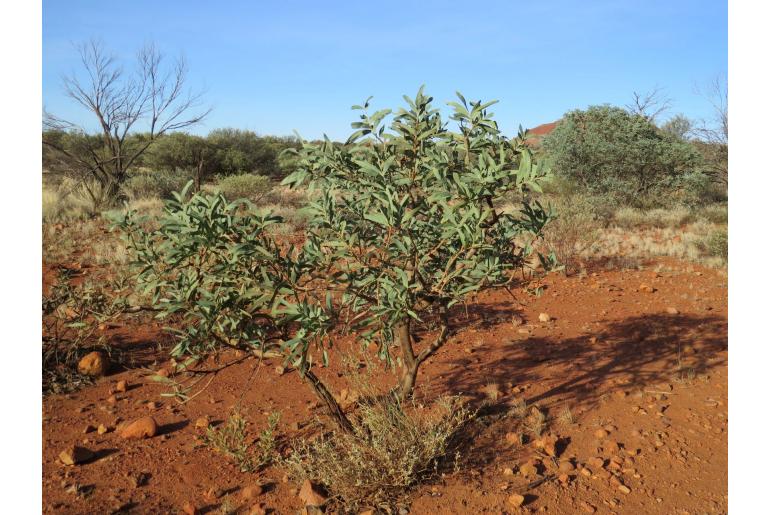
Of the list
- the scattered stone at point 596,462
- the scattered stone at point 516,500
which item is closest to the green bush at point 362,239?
the scattered stone at point 516,500

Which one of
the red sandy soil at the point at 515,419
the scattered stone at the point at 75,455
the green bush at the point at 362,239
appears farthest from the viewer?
the scattered stone at the point at 75,455

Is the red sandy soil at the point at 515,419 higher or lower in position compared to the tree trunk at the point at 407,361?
lower

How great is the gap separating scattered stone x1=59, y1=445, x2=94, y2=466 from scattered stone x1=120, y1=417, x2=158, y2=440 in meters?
0.27

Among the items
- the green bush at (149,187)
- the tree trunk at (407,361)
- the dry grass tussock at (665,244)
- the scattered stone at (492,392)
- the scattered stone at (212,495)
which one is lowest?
the scattered stone at (212,495)

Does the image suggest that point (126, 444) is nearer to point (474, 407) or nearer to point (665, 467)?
point (474, 407)

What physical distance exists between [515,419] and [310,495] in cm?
153

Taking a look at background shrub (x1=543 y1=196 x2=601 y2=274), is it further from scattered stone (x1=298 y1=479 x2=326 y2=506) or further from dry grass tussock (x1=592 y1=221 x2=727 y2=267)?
scattered stone (x1=298 y1=479 x2=326 y2=506)

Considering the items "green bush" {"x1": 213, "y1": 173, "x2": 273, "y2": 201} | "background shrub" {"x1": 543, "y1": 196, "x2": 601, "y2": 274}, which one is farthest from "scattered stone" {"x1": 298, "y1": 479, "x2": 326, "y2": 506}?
"green bush" {"x1": 213, "y1": 173, "x2": 273, "y2": 201}

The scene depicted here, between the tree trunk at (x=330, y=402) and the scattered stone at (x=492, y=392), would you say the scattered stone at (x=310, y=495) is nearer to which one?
the tree trunk at (x=330, y=402)

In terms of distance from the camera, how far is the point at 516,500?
2.96 meters

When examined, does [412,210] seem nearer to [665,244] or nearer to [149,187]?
[665,244]

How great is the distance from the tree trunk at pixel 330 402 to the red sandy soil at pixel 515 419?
36 cm

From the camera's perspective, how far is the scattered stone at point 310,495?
2.99 m

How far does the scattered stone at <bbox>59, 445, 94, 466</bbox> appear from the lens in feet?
11.1
